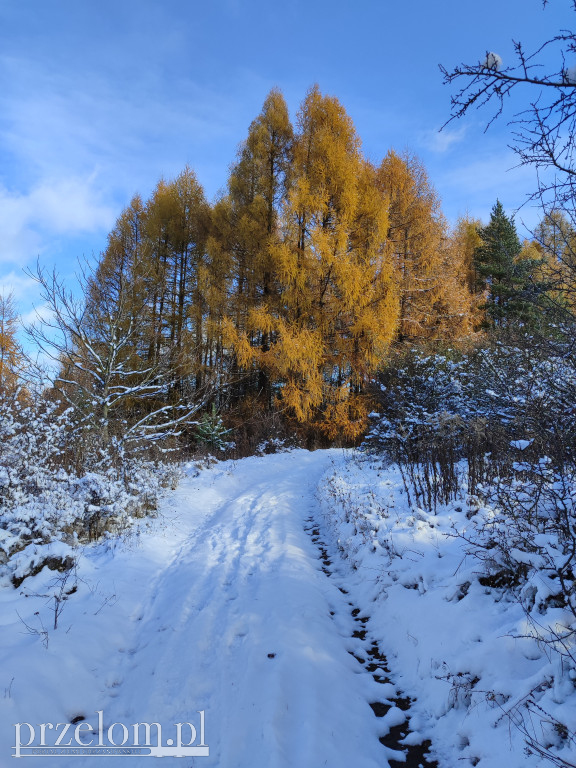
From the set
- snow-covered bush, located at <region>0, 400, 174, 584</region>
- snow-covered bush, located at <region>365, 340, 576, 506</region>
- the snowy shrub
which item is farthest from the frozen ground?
snow-covered bush, located at <region>365, 340, 576, 506</region>

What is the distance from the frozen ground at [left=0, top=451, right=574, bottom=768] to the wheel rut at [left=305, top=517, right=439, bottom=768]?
3 cm

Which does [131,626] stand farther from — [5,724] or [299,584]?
[299,584]

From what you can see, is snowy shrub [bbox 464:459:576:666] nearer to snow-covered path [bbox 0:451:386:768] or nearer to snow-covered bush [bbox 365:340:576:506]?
snow-covered bush [bbox 365:340:576:506]

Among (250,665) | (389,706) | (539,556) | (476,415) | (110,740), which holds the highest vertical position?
(476,415)

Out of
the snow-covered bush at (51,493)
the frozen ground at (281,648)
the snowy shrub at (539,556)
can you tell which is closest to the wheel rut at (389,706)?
the frozen ground at (281,648)

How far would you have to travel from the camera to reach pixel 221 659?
3.31 m

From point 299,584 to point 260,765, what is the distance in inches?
91.3

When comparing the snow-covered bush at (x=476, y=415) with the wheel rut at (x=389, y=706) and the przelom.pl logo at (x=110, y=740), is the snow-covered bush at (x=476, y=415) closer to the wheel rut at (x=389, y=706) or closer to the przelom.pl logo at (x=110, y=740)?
the wheel rut at (x=389, y=706)

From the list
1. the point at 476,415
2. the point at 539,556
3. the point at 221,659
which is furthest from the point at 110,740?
the point at 476,415

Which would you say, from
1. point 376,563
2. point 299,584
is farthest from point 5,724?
point 376,563

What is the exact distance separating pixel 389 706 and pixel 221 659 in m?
1.36

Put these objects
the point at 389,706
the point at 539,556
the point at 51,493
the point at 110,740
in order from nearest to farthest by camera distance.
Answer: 1. the point at 110,740
2. the point at 389,706
3. the point at 539,556
4. the point at 51,493

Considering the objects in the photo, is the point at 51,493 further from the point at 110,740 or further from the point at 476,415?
the point at 476,415

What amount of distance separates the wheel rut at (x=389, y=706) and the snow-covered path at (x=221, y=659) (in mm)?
87
